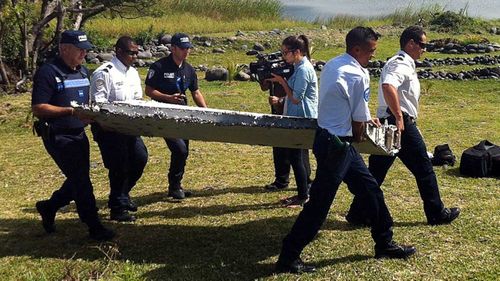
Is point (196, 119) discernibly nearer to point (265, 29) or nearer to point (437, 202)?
point (437, 202)

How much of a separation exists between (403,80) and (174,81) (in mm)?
2535

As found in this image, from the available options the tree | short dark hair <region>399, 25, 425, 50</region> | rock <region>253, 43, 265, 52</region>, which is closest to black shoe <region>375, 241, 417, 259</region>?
short dark hair <region>399, 25, 425, 50</region>

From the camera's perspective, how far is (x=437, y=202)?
5699 mm

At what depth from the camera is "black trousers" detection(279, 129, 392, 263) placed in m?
4.45

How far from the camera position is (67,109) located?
4.97m

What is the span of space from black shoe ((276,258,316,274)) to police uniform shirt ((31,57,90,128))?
2.00m

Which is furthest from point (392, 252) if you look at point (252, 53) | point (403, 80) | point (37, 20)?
point (252, 53)

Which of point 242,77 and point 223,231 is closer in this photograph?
point 223,231

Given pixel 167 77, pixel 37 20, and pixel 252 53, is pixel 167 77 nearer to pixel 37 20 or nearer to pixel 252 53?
pixel 37 20

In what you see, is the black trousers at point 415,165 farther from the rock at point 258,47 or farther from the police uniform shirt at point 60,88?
the rock at point 258,47

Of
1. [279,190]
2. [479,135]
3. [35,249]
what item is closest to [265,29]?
[479,135]

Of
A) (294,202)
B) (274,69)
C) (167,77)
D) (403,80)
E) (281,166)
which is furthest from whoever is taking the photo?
(281,166)

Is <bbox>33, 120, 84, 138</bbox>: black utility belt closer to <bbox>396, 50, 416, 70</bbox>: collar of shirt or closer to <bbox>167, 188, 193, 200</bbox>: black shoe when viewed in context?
<bbox>167, 188, 193, 200</bbox>: black shoe

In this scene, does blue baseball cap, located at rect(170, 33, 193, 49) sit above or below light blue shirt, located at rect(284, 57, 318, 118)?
above
